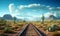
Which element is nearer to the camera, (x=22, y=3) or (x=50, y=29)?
(x=22, y=3)

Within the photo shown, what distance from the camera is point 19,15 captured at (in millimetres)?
20578

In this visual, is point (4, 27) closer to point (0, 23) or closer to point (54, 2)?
point (0, 23)

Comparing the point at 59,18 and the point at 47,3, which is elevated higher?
the point at 47,3

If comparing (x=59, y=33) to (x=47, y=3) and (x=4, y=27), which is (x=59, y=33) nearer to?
(x=47, y=3)

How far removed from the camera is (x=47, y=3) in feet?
65.8

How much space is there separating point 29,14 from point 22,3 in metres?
1.39

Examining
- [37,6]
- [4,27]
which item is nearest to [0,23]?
[4,27]

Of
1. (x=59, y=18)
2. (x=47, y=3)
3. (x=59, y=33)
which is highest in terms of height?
(x=47, y=3)

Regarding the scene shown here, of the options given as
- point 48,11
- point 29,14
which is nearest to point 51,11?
point 48,11

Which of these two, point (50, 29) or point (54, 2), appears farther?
point (50, 29)

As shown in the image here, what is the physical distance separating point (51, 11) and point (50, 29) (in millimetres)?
3552

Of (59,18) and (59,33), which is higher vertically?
(59,18)

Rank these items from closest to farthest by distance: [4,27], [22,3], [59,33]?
[22,3], [59,33], [4,27]

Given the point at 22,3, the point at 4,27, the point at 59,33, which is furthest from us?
the point at 4,27
